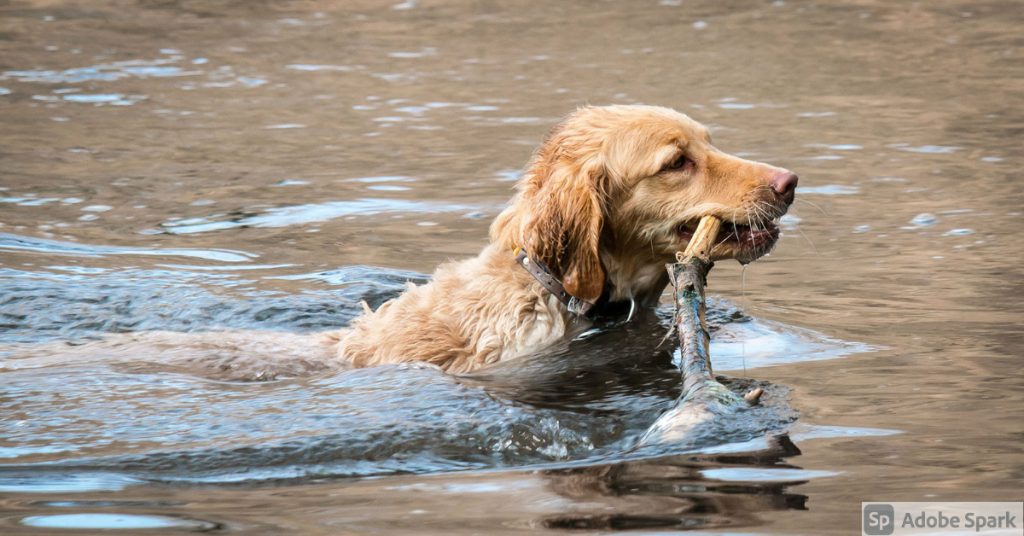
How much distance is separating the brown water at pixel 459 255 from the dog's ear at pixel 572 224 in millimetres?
426

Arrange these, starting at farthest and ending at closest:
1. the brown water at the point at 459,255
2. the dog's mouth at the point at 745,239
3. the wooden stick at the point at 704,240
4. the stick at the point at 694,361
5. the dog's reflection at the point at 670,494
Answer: the dog's mouth at the point at 745,239 → the wooden stick at the point at 704,240 → the stick at the point at 694,361 → the brown water at the point at 459,255 → the dog's reflection at the point at 670,494

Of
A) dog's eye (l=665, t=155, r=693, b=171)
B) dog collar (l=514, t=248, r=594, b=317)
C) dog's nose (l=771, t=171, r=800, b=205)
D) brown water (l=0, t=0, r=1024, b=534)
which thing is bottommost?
brown water (l=0, t=0, r=1024, b=534)

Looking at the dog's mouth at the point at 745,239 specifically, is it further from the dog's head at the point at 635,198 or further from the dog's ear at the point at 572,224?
the dog's ear at the point at 572,224

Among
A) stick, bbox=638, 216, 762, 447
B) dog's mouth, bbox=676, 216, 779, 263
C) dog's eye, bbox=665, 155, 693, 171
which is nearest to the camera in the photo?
stick, bbox=638, 216, 762, 447

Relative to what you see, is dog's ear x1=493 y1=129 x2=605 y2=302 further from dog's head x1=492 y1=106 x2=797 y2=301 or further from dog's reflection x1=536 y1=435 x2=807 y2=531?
dog's reflection x1=536 y1=435 x2=807 y2=531

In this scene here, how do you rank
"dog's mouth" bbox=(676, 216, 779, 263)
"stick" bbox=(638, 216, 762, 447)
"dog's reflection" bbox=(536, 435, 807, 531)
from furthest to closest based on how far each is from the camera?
"dog's mouth" bbox=(676, 216, 779, 263) < "stick" bbox=(638, 216, 762, 447) < "dog's reflection" bbox=(536, 435, 807, 531)

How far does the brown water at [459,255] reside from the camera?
17.3 feet

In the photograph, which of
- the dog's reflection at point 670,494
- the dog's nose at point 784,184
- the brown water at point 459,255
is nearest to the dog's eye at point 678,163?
the dog's nose at point 784,184

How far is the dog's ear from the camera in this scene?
6953 millimetres

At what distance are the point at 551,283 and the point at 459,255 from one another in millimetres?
3155

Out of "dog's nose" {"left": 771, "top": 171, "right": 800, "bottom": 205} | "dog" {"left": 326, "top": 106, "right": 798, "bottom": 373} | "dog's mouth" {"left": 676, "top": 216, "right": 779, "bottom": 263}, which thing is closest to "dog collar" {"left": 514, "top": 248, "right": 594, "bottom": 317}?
"dog" {"left": 326, "top": 106, "right": 798, "bottom": 373}

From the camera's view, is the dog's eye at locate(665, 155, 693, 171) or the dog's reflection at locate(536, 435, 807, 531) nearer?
the dog's reflection at locate(536, 435, 807, 531)

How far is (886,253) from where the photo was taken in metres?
9.84

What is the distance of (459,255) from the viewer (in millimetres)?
10148
